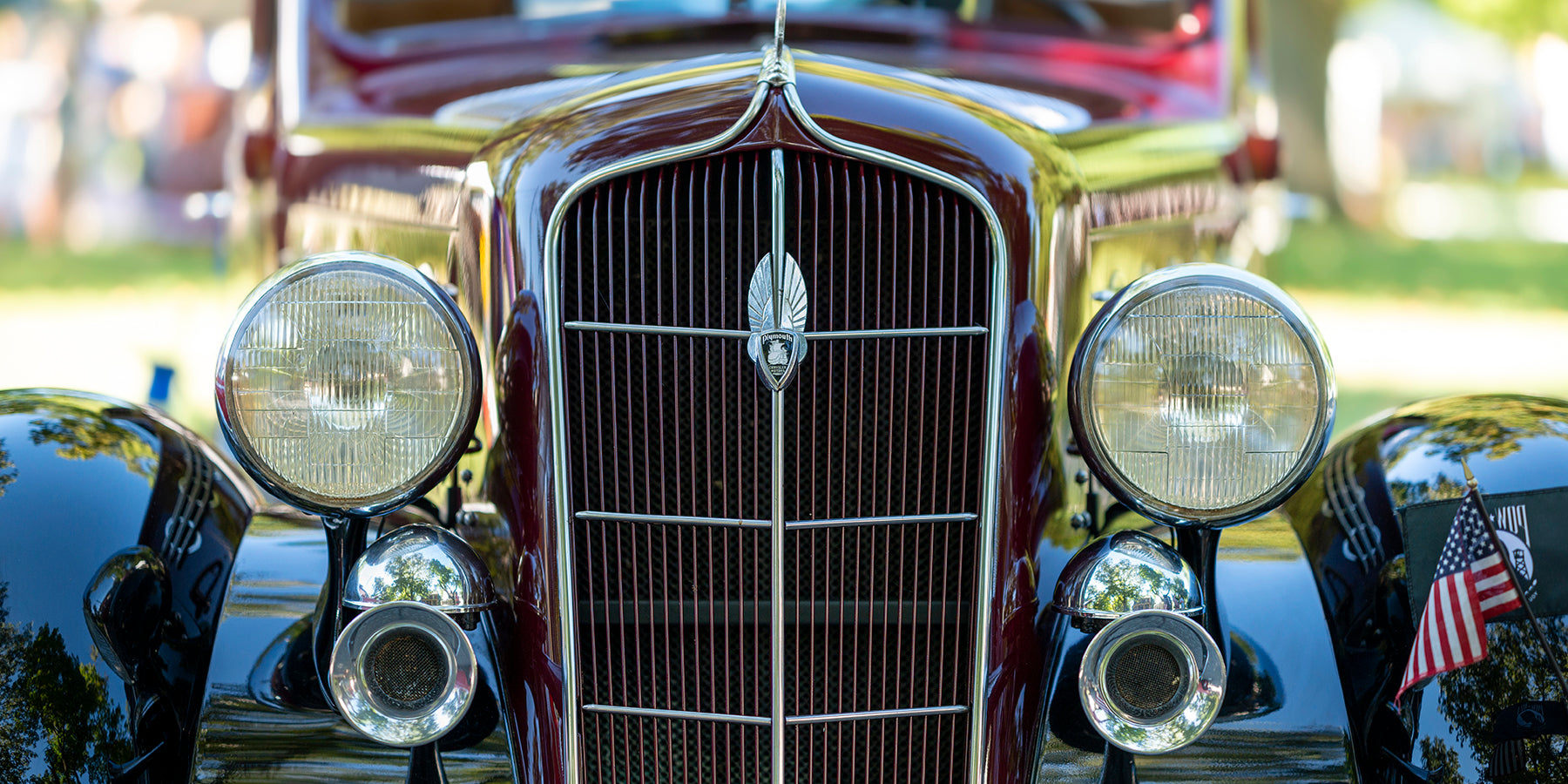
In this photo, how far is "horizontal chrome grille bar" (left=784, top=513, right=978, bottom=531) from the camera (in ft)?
6.64

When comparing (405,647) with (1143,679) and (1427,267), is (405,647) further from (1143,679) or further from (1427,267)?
(1427,267)

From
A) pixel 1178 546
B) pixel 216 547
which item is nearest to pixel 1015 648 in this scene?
pixel 1178 546

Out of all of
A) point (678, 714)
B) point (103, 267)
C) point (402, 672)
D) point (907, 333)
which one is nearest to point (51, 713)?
point (402, 672)

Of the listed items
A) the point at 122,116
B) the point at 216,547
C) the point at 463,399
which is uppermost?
the point at 122,116

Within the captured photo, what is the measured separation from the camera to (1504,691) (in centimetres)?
205

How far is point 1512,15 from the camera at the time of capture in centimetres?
2227

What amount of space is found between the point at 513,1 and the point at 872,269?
5.61ft

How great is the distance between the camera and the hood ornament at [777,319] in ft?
6.32

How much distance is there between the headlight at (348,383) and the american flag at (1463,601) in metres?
1.36

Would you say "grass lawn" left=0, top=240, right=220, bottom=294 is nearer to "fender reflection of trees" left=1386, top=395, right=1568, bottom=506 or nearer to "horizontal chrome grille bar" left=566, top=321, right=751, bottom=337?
"horizontal chrome grille bar" left=566, top=321, right=751, bottom=337

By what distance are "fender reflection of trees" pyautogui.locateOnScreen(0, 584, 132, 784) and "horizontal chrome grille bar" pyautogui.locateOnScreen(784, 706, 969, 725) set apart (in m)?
0.96

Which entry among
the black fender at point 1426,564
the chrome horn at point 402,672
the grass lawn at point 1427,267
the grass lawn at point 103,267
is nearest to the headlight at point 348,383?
the chrome horn at point 402,672

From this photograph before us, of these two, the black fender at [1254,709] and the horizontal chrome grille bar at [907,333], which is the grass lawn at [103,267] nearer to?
the horizontal chrome grille bar at [907,333]

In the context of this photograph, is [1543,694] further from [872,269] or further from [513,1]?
[513,1]
